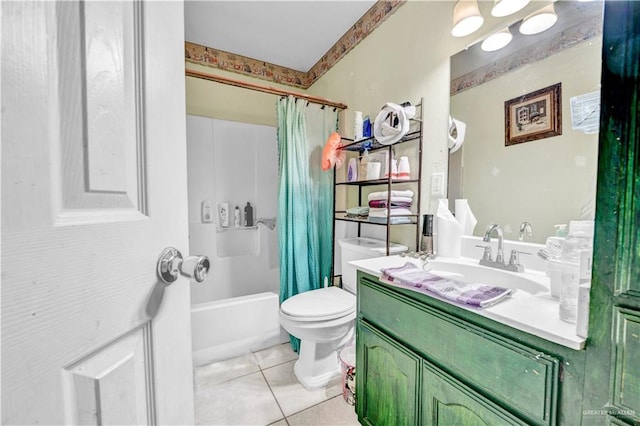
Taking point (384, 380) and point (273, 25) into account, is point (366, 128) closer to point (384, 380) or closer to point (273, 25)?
point (273, 25)

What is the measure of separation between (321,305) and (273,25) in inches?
80.3

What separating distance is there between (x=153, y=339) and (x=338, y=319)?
1114 mm

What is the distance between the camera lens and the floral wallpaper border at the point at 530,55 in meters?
0.88

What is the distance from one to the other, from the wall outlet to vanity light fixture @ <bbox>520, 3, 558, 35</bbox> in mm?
653

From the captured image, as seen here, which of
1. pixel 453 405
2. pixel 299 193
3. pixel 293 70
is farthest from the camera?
pixel 293 70

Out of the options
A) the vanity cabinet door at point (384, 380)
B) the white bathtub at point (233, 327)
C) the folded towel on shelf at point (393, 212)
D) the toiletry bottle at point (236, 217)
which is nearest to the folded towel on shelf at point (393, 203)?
the folded towel on shelf at point (393, 212)

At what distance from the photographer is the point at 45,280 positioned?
0.28 m

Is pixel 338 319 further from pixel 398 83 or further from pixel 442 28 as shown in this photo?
pixel 442 28

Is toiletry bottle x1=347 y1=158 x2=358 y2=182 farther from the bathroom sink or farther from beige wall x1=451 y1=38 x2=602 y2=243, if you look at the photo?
the bathroom sink

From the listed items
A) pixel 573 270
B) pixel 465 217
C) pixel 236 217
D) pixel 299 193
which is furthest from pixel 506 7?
pixel 236 217

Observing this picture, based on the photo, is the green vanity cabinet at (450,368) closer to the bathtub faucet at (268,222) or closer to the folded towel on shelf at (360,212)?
the folded towel on shelf at (360,212)

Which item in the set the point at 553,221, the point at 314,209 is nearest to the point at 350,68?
the point at 314,209

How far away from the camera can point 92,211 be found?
34cm

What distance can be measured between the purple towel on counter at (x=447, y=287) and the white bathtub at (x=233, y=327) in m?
1.21
